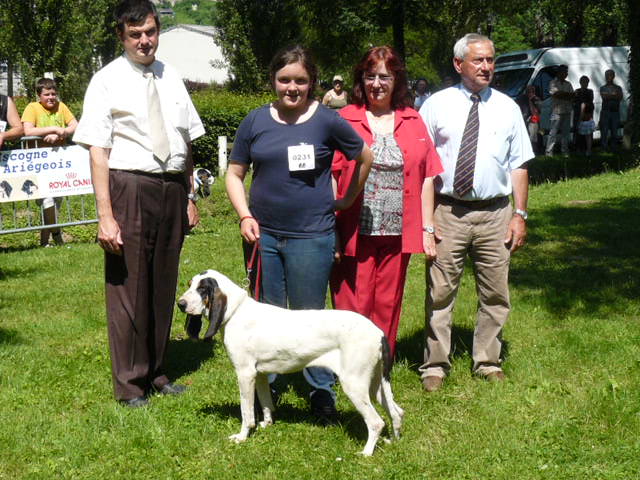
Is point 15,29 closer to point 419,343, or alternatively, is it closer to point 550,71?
point 550,71

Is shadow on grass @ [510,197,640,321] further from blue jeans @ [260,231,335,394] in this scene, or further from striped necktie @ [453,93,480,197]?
blue jeans @ [260,231,335,394]

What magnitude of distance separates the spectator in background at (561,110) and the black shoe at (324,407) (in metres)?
15.0

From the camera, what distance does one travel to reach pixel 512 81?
22078 millimetres

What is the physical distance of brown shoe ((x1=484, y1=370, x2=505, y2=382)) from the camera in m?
5.82

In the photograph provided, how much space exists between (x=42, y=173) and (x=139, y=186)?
20.4ft

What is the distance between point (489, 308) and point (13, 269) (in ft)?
20.2

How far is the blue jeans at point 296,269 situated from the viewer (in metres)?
4.94

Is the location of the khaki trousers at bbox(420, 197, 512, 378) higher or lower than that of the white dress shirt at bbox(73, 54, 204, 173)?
lower

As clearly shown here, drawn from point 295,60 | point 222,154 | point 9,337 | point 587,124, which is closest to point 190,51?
point 587,124

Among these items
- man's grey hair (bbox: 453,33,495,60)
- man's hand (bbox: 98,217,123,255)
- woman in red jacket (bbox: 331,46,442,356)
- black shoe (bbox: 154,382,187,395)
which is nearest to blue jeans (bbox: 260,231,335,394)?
woman in red jacket (bbox: 331,46,442,356)

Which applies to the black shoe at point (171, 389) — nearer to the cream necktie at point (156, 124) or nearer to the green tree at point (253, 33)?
the cream necktie at point (156, 124)

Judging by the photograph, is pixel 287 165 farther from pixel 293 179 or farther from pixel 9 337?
pixel 9 337

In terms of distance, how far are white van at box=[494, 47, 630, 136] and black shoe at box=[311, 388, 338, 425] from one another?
16.8m

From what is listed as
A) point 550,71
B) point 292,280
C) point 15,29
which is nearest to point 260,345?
point 292,280
